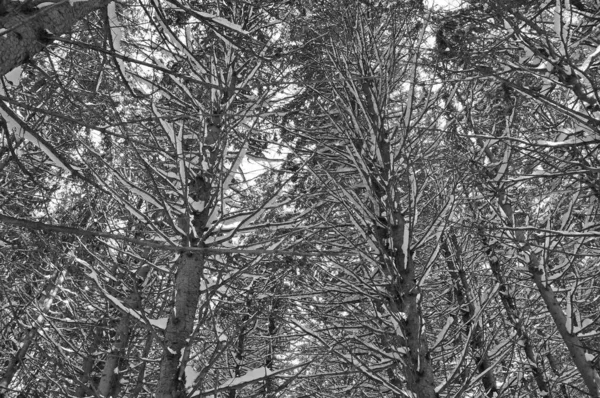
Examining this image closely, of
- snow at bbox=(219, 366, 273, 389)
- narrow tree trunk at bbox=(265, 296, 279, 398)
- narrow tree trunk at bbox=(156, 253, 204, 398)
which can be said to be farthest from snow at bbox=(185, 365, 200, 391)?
narrow tree trunk at bbox=(265, 296, 279, 398)

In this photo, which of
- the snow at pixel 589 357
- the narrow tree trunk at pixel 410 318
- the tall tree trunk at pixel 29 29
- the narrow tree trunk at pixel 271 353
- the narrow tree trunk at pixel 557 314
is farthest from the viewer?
the snow at pixel 589 357

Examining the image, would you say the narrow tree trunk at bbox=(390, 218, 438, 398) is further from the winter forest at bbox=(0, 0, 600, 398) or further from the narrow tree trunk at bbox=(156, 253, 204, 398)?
the narrow tree trunk at bbox=(156, 253, 204, 398)

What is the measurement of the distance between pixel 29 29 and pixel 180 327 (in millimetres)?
2172

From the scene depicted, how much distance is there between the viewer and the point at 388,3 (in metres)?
6.25

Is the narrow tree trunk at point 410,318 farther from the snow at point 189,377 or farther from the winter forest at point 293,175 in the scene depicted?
the snow at point 189,377

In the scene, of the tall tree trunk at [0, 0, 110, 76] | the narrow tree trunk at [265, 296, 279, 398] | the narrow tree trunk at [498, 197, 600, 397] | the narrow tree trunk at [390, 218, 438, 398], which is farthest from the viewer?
the narrow tree trunk at [498, 197, 600, 397]

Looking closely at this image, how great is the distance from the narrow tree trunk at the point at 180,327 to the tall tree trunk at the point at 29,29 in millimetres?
1898

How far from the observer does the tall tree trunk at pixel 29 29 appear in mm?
2080

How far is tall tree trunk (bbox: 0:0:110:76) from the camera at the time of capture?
81.9 inches

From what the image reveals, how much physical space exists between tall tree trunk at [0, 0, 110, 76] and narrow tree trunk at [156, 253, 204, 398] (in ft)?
6.23

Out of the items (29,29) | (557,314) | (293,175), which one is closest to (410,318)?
(293,175)

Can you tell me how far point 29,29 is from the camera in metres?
2.24

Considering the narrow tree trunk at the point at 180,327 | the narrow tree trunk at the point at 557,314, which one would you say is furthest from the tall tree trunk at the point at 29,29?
the narrow tree trunk at the point at 557,314

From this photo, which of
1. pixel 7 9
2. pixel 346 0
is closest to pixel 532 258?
pixel 346 0
